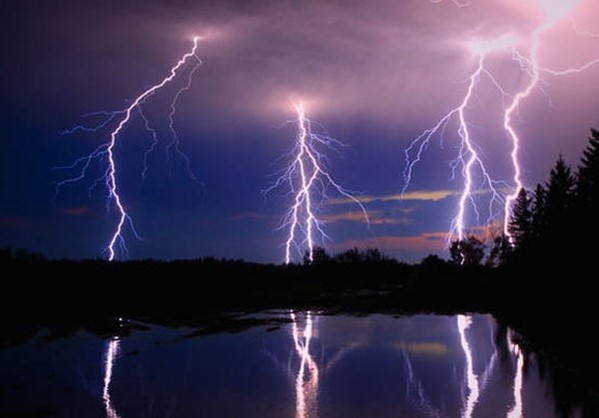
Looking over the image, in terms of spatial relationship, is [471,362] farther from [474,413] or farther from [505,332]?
[505,332]

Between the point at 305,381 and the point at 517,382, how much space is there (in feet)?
12.3

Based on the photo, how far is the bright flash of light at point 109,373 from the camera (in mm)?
8930

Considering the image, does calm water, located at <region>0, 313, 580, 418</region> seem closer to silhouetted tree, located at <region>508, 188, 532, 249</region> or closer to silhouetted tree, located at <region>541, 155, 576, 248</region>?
silhouetted tree, located at <region>541, 155, 576, 248</region>

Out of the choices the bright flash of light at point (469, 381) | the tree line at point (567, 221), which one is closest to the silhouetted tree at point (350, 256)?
the tree line at point (567, 221)

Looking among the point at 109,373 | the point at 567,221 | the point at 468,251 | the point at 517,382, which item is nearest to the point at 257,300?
the point at 567,221

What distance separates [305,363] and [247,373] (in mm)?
1628

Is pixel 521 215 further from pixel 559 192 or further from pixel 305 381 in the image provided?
pixel 305 381

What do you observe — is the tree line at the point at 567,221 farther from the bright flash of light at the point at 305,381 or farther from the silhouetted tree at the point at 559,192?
the bright flash of light at the point at 305,381

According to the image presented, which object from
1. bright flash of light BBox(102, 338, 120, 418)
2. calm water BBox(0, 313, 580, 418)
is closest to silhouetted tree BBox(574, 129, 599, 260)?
calm water BBox(0, 313, 580, 418)

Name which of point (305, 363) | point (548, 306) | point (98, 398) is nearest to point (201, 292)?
point (548, 306)

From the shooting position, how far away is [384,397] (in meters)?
10.0

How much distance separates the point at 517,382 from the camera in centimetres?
1125

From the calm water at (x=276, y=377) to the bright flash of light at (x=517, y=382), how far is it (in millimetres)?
17

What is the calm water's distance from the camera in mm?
9180
